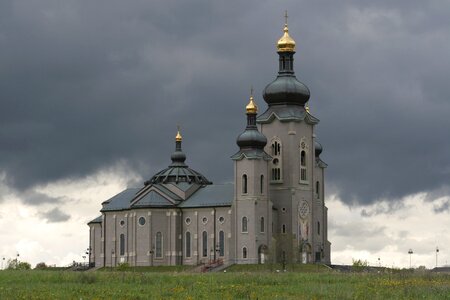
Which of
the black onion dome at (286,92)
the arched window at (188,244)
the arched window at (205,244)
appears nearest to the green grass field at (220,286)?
the arched window at (205,244)

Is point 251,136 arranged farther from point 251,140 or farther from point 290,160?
point 290,160

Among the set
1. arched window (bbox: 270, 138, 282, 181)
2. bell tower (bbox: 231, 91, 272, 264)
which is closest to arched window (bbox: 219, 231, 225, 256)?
bell tower (bbox: 231, 91, 272, 264)

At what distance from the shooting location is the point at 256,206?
4311 inches

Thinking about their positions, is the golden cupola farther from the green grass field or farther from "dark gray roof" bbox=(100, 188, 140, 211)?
the green grass field

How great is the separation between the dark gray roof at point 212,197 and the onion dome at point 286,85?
9.61 meters

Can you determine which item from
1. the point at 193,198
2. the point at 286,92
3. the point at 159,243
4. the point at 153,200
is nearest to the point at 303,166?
the point at 286,92

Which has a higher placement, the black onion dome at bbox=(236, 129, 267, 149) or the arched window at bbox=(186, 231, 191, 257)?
the black onion dome at bbox=(236, 129, 267, 149)

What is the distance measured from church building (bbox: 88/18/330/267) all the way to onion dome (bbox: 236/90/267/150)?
94 millimetres

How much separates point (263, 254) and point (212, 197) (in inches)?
372

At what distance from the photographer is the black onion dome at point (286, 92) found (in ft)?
375

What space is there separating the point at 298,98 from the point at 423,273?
51859 millimetres

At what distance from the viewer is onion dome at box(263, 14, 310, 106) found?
11444 cm

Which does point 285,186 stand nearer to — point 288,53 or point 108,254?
point 288,53

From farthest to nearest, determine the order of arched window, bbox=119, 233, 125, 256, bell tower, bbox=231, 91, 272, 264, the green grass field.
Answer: arched window, bbox=119, 233, 125, 256 → bell tower, bbox=231, 91, 272, 264 → the green grass field
